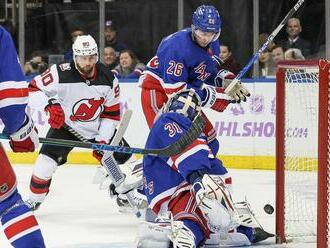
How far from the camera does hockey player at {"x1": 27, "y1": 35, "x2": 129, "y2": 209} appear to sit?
211 inches

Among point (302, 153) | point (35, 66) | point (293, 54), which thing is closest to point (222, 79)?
point (302, 153)

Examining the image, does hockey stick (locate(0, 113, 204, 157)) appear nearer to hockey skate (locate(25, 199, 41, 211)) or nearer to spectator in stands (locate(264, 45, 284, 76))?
hockey skate (locate(25, 199, 41, 211))

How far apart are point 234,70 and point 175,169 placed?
4.08 meters

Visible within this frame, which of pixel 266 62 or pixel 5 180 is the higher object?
pixel 5 180

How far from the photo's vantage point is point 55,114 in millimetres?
5188

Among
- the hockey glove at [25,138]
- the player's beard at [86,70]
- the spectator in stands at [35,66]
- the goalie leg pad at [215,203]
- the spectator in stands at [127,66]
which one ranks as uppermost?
the hockey glove at [25,138]

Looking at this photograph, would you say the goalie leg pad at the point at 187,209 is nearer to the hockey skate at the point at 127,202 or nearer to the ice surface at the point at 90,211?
the ice surface at the point at 90,211

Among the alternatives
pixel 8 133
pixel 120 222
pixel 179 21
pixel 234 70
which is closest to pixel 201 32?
pixel 120 222

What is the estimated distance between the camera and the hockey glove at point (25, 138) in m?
3.17

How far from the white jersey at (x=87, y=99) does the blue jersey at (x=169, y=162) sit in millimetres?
1353

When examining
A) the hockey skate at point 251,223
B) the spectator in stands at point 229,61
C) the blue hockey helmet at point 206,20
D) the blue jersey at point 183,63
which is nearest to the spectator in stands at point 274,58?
the spectator in stands at point 229,61

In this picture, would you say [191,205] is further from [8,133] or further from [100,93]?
[100,93]

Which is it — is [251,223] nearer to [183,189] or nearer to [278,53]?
[183,189]

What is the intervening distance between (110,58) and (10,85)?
5703 millimetres
